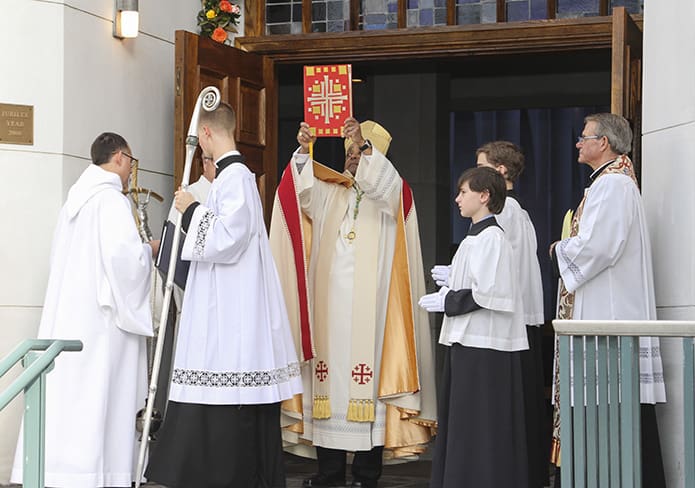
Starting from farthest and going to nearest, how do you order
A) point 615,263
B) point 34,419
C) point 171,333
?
point 171,333, point 615,263, point 34,419

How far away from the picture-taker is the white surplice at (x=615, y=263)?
241 inches

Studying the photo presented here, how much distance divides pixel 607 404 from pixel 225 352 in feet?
6.55

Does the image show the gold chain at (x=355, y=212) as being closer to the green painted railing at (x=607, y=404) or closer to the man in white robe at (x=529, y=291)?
the man in white robe at (x=529, y=291)

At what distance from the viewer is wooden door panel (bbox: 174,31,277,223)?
26.1 ft

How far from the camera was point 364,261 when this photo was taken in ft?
24.4

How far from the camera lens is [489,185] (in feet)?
20.4

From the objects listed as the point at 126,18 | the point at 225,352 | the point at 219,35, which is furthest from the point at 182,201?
the point at 219,35

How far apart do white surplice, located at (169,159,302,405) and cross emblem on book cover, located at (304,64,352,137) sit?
2.79 ft

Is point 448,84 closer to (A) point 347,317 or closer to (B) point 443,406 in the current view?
(A) point 347,317

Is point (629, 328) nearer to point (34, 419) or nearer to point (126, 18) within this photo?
point (34, 419)

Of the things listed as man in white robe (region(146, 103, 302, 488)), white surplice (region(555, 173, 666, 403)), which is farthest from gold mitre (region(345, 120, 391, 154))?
white surplice (region(555, 173, 666, 403))

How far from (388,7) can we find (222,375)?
3.21 metres

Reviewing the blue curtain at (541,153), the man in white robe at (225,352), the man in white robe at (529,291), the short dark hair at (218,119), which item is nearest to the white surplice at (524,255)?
the man in white robe at (529,291)

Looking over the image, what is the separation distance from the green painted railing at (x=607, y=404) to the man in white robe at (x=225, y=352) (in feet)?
5.67
